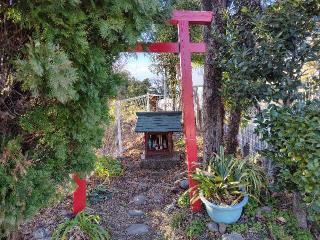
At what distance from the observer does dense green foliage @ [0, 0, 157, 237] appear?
5.52 ft

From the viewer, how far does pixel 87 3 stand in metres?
1.87

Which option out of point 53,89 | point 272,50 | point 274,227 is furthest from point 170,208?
point 53,89

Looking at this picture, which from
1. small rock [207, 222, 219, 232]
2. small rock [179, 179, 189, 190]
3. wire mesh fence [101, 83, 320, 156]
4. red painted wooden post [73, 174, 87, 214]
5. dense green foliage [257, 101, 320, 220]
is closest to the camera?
dense green foliage [257, 101, 320, 220]

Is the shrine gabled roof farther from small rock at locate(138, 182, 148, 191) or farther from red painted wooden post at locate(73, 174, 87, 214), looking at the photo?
red painted wooden post at locate(73, 174, 87, 214)

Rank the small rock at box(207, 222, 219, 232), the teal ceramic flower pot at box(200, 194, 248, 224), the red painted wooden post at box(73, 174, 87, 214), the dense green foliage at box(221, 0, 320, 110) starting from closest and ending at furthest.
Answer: the dense green foliage at box(221, 0, 320, 110), the teal ceramic flower pot at box(200, 194, 248, 224), the small rock at box(207, 222, 219, 232), the red painted wooden post at box(73, 174, 87, 214)

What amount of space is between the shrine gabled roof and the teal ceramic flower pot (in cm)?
195

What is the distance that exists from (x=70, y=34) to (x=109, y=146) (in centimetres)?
412

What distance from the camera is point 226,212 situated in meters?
2.78

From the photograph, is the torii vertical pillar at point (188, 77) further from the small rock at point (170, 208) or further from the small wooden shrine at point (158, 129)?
the small wooden shrine at point (158, 129)

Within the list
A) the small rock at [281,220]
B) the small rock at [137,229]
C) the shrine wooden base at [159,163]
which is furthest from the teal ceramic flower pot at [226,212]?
the shrine wooden base at [159,163]

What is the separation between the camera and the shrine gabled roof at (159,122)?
15.6 ft

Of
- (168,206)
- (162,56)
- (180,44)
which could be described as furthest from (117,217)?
(162,56)

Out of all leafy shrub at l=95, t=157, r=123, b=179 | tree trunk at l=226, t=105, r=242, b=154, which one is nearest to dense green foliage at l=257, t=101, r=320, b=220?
tree trunk at l=226, t=105, r=242, b=154

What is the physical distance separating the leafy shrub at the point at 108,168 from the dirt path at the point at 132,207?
103 mm
